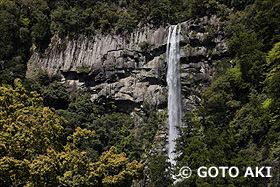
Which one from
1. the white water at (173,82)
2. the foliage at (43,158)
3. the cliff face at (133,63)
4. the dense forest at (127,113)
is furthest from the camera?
the white water at (173,82)

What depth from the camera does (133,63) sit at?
4438 centimetres

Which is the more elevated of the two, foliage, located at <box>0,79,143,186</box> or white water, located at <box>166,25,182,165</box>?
white water, located at <box>166,25,182,165</box>

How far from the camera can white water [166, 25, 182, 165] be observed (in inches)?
1580

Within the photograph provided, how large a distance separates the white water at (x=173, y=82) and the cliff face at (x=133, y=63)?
27.0 inches

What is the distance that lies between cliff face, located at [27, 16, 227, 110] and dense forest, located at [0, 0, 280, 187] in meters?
1.24

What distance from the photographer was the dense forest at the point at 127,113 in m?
16.4

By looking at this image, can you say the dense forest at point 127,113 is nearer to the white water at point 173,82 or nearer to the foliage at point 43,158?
the foliage at point 43,158

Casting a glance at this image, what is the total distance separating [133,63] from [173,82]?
6.11m

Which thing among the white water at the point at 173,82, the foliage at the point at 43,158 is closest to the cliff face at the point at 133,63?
the white water at the point at 173,82

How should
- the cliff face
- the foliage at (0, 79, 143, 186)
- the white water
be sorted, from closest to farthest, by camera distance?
1. the foliage at (0, 79, 143, 186)
2. the cliff face
3. the white water

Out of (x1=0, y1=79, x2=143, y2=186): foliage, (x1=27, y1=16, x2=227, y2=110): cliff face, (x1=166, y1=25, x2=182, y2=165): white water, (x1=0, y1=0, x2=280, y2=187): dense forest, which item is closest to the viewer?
(x1=0, y1=79, x2=143, y2=186): foliage

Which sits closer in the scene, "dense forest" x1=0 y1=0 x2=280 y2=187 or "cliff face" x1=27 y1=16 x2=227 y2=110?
"dense forest" x1=0 y1=0 x2=280 y2=187

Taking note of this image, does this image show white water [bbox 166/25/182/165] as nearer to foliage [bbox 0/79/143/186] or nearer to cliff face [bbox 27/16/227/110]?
cliff face [bbox 27/16/227/110]

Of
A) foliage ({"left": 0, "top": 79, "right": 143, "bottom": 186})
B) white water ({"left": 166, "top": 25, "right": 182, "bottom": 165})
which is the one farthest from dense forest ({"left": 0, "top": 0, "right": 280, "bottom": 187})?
white water ({"left": 166, "top": 25, "right": 182, "bottom": 165})
